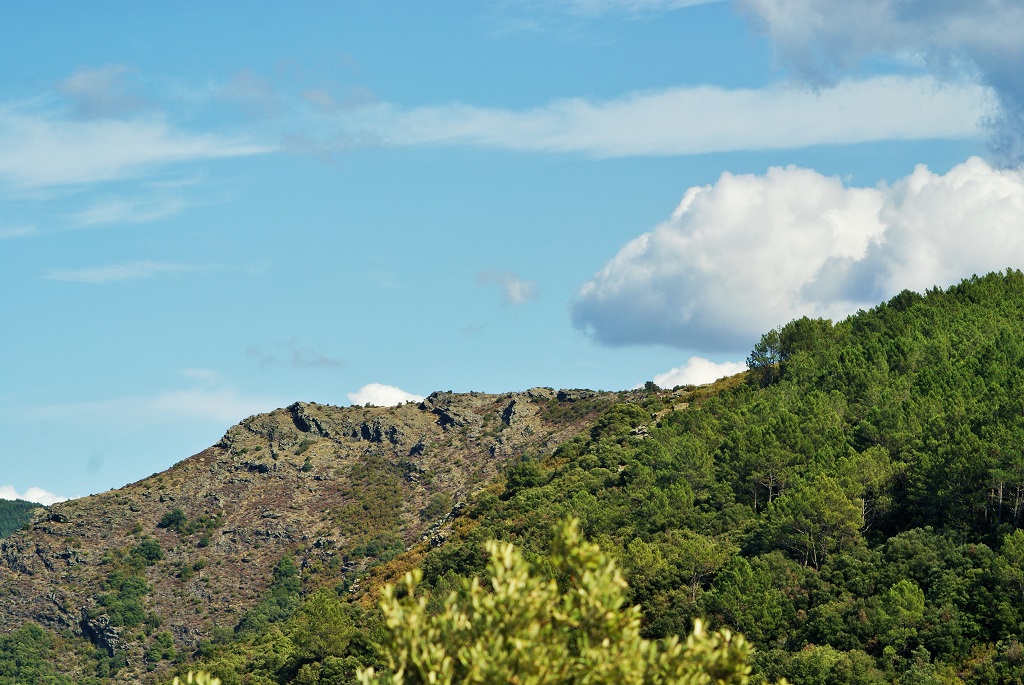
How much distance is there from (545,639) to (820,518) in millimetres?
100455

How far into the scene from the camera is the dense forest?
103m

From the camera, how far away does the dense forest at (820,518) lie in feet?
339

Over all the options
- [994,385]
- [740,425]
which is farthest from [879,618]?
[740,425]

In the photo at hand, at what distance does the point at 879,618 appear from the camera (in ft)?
341

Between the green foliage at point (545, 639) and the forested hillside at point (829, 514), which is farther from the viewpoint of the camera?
the forested hillside at point (829, 514)

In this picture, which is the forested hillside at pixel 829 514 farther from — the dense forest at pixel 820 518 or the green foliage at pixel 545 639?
the green foliage at pixel 545 639

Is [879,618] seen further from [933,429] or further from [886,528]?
[933,429]

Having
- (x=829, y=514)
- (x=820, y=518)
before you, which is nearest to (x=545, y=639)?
(x=829, y=514)

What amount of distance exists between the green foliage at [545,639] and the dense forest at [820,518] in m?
51.5

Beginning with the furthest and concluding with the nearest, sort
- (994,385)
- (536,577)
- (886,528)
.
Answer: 1. (994,385)
2. (886,528)
3. (536,577)

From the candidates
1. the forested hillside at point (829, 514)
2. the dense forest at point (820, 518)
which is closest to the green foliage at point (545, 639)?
the dense forest at point (820, 518)

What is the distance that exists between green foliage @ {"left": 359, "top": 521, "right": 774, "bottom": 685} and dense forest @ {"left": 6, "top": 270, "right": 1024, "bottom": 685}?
51.5 meters

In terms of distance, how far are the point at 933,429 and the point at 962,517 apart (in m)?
15.0

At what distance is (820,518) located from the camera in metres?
124
